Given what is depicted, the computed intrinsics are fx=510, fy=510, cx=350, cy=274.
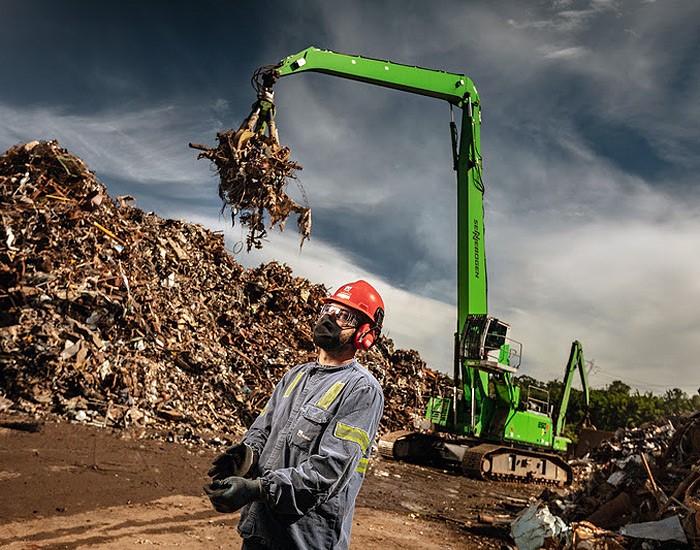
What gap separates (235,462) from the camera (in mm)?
2242

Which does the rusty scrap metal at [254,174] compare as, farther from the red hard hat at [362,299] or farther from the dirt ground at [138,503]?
the red hard hat at [362,299]

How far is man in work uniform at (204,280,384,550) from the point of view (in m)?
1.91

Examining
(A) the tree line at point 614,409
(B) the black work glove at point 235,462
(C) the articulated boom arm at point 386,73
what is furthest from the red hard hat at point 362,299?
(A) the tree line at point 614,409

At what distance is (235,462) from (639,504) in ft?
18.8

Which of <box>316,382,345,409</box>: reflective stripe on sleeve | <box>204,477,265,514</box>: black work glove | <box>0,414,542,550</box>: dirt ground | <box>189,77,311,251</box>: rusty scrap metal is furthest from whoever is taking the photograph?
<box>189,77,311,251</box>: rusty scrap metal

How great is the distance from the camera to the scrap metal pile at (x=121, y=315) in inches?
348

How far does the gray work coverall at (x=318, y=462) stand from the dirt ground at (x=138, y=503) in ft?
10.4

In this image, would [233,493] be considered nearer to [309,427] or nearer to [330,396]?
[309,427]

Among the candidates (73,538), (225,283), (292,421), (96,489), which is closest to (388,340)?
(225,283)

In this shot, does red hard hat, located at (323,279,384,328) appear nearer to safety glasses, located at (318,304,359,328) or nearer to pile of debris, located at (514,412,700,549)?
safety glasses, located at (318,304,359,328)

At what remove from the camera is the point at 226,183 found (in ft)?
28.4

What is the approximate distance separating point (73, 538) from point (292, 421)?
3450 mm

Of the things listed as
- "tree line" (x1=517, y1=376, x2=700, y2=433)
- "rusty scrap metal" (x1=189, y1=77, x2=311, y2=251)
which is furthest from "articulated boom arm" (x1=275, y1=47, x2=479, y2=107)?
"tree line" (x1=517, y1=376, x2=700, y2=433)

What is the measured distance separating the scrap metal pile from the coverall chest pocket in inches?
300
